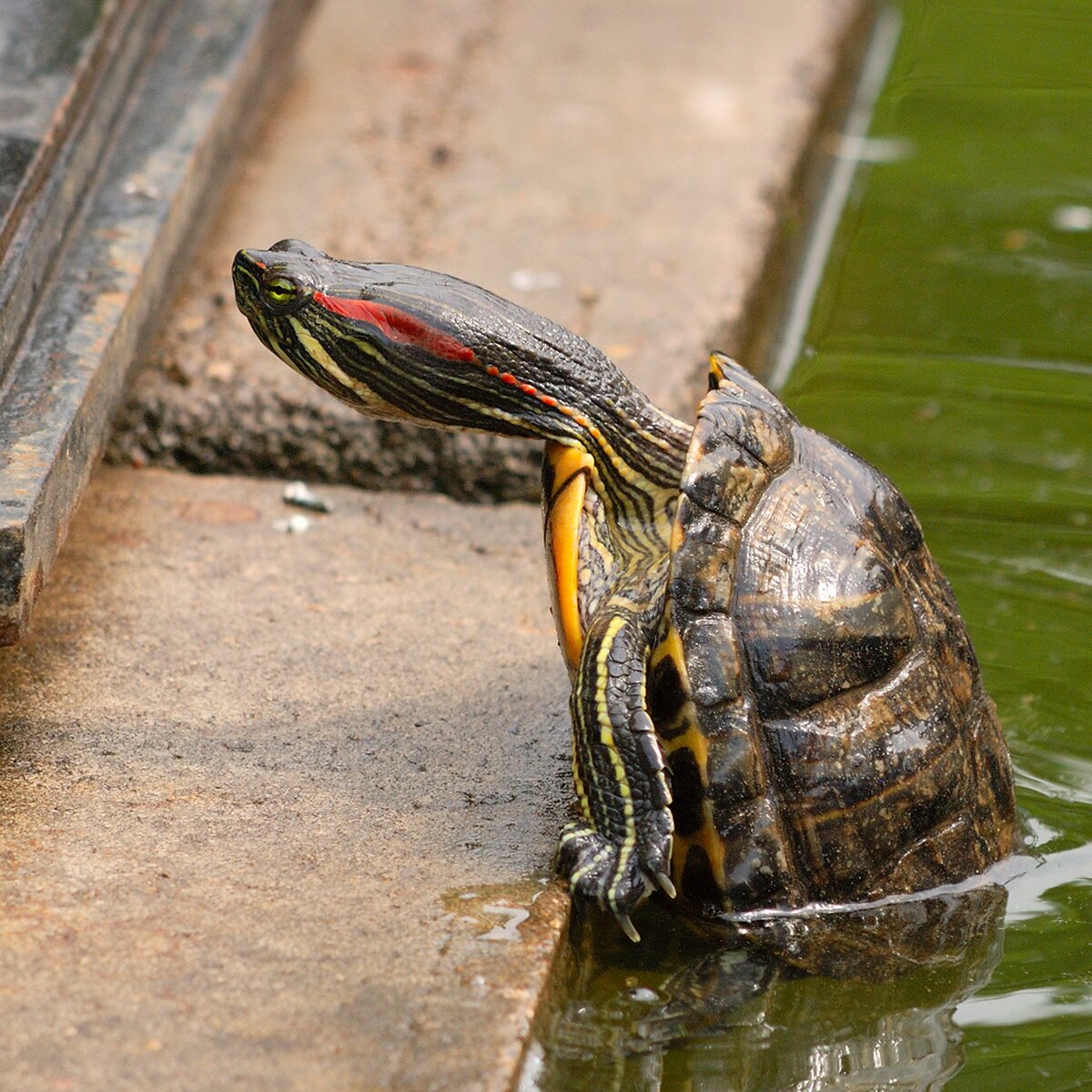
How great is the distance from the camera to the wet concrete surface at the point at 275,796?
2324mm

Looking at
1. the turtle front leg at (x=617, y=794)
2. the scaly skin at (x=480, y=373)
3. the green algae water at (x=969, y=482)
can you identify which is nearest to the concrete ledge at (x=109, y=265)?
the scaly skin at (x=480, y=373)

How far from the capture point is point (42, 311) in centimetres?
364

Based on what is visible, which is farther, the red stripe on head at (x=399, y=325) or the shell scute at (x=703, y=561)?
the red stripe on head at (x=399, y=325)

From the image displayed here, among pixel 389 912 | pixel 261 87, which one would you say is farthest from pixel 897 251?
pixel 389 912

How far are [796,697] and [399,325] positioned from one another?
42.3 inches

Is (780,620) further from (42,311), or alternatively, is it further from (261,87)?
(261,87)

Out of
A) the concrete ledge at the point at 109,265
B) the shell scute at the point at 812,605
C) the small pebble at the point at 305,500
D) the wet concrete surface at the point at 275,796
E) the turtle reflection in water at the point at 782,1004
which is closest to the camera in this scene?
the wet concrete surface at the point at 275,796

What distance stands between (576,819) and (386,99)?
4.00 metres

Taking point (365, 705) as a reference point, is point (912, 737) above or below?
above

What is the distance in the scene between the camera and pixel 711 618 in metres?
2.84

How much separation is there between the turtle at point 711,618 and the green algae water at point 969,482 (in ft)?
0.58

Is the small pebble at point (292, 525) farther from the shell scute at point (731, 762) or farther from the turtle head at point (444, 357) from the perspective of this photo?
the shell scute at point (731, 762)

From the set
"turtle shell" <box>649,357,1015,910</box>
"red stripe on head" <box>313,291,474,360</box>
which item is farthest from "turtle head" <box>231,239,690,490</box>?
"turtle shell" <box>649,357,1015,910</box>

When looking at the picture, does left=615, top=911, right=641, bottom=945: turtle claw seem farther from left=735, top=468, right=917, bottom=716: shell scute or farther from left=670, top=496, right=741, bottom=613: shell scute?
left=670, top=496, right=741, bottom=613: shell scute
